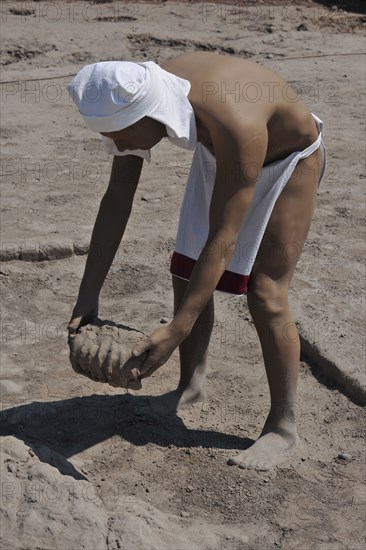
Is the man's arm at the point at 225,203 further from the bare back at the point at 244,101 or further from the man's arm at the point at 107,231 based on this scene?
the man's arm at the point at 107,231

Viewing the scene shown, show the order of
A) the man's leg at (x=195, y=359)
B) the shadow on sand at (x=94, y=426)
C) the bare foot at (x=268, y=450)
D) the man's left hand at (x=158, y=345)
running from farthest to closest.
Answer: the man's leg at (x=195, y=359) → the shadow on sand at (x=94, y=426) → the bare foot at (x=268, y=450) → the man's left hand at (x=158, y=345)

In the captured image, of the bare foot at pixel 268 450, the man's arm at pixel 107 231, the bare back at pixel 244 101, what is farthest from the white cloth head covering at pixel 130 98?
the bare foot at pixel 268 450

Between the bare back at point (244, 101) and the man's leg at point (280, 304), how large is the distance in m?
0.13

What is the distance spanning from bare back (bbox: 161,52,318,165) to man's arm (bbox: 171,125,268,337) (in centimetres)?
5

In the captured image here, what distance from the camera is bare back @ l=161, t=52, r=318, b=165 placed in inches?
122

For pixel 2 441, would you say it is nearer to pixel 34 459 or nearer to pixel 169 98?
pixel 34 459

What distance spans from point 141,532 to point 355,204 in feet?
11.2

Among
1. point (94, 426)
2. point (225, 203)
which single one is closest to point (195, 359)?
point (94, 426)

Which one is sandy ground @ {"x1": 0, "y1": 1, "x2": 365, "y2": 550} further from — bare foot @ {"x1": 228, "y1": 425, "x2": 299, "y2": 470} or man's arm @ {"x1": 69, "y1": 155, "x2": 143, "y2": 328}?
man's arm @ {"x1": 69, "y1": 155, "x2": 143, "y2": 328}

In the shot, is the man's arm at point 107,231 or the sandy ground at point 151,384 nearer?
the sandy ground at point 151,384

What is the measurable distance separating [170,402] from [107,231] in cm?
81

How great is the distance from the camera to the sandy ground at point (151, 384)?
3.20m

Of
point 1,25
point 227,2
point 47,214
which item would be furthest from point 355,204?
point 227,2

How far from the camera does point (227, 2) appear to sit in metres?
10.6
